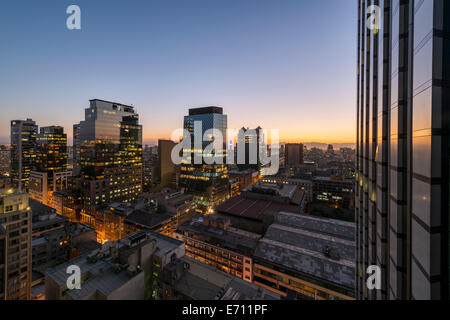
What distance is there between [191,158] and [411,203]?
111 metres

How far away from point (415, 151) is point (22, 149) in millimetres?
214709

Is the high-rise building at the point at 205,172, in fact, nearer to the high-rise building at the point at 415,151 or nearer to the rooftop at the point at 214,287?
the rooftop at the point at 214,287

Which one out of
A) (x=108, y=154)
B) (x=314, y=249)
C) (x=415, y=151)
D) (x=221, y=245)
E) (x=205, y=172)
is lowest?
(x=221, y=245)

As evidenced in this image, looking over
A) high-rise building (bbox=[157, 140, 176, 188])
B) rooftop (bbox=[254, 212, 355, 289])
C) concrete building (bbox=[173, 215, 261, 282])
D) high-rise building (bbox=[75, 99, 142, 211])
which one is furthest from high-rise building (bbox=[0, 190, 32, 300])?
high-rise building (bbox=[157, 140, 176, 188])

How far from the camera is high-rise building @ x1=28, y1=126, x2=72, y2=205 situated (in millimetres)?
116675

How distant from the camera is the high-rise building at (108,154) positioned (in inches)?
3804

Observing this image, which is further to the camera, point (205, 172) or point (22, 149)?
point (22, 149)

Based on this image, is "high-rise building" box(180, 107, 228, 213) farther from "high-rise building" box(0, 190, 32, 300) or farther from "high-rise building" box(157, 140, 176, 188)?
"high-rise building" box(0, 190, 32, 300)

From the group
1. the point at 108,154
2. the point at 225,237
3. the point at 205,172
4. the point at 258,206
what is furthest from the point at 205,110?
the point at 225,237

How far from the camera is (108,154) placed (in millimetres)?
105750

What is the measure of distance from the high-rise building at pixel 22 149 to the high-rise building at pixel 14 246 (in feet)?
483

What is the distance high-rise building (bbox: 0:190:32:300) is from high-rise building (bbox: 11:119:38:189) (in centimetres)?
14728

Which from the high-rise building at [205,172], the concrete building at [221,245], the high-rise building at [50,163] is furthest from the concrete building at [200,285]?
the high-rise building at [50,163]

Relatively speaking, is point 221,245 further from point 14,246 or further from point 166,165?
point 166,165
